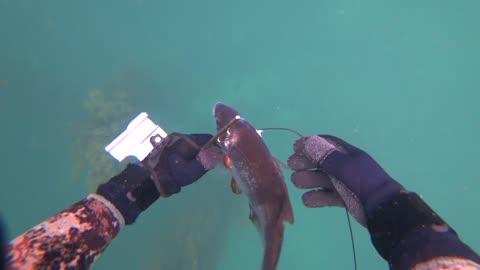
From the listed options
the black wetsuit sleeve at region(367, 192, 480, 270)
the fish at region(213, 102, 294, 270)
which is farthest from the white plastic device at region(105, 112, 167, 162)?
the black wetsuit sleeve at region(367, 192, 480, 270)

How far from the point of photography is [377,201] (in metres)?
2.73

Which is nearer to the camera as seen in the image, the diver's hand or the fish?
the fish

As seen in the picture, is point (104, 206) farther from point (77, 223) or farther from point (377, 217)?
point (377, 217)

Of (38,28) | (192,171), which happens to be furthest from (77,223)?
(38,28)

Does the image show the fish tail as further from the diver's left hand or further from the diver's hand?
the diver's left hand

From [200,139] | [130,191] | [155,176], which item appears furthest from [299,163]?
[130,191]

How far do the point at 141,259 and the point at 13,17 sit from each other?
20.8 m

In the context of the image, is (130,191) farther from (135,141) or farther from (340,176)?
(340,176)

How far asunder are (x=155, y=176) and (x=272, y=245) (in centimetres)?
141

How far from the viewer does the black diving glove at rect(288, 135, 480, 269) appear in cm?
225

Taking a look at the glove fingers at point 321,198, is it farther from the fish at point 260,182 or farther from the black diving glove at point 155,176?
the black diving glove at point 155,176

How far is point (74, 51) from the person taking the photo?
73.9 feet

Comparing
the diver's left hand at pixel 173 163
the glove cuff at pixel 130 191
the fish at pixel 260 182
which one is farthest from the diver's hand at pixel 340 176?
the glove cuff at pixel 130 191

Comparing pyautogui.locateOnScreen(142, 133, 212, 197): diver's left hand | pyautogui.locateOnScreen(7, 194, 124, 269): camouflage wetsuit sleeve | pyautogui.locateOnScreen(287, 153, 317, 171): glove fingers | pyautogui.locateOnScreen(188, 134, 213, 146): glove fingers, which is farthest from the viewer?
pyautogui.locateOnScreen(287, 153, 317, 171): glove fingers
